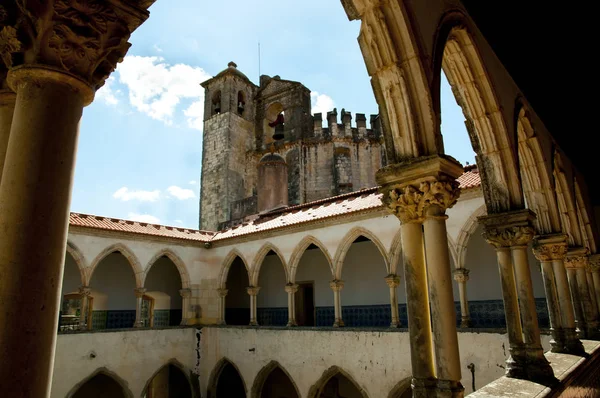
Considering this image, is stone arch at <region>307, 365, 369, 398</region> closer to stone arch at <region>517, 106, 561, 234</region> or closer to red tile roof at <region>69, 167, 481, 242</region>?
red tile roof at <region>69, 167, 481, 242</region>

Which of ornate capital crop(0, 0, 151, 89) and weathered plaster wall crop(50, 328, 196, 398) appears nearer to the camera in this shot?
ornate capital crop(0, 0, 151, 89)

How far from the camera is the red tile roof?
12666mm

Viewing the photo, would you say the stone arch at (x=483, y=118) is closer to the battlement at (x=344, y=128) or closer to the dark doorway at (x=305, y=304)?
the dark doorway at (x=305, y=304)

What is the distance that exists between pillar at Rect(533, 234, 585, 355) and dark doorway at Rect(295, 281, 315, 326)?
1022cm

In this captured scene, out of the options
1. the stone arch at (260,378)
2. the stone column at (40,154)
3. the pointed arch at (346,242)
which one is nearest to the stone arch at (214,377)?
the stone arch at (260,378)

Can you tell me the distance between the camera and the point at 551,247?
711cm

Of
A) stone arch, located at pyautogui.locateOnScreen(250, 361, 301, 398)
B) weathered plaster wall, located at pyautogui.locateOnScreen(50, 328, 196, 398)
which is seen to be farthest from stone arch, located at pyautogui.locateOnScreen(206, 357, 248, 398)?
stone arch, located at pyautogui.locateOnScreen(250, 361, 301, 398)

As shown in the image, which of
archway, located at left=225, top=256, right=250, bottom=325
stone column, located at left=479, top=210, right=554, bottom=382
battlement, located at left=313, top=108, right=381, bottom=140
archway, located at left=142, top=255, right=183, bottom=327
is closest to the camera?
stone column, located at left=479, top=210, right=554, bottom=382

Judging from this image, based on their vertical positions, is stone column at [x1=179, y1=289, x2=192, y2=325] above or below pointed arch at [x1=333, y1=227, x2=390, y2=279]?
below

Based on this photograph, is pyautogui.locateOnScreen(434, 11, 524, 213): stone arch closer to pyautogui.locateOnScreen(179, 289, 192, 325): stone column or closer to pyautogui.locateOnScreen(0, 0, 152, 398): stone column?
pyautogui.locateOnScreen(0, 0, 152, 398): stone column

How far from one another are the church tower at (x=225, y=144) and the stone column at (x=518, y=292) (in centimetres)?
2089

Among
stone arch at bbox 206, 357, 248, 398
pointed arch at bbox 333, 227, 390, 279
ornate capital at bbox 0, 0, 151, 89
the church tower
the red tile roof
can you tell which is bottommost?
stone arch at bbox 206, 357, 248, 398

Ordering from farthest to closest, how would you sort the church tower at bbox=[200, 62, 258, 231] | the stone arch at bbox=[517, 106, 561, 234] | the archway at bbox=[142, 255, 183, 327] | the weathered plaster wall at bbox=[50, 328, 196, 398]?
the church tower at bbox=[200, 62, 258, 231] → the archway at bbox=[142, 255, 183, 327] → the weathered plaster wall at bbox=[50, 328, 196, 398] → the stone arch at bbox=[517, 106, 561, 234]

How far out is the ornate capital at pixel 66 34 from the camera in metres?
1.86
